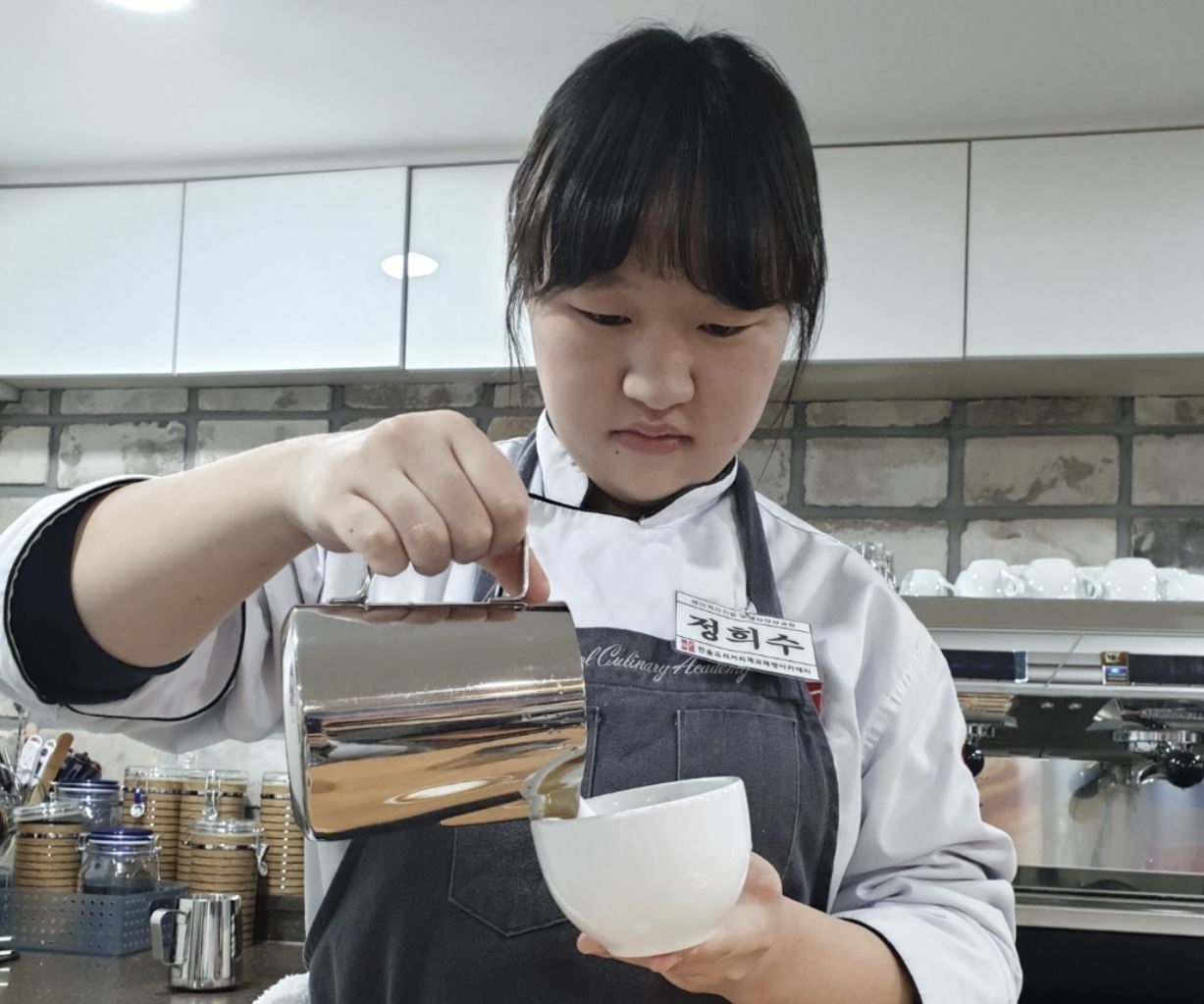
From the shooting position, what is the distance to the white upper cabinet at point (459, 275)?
96.6 inches

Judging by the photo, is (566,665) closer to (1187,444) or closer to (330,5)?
(330,5)

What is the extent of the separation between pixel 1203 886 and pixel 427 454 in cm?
194

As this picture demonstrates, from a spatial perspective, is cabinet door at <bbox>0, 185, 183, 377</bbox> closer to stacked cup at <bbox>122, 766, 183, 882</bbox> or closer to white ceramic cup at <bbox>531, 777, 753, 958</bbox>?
stacked cup at <bbox>122, 766, 183, 882</bbox>

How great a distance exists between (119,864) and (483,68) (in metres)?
1.41

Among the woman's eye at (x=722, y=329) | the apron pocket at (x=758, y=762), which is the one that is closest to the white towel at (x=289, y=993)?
the apron pocket at (x=758, y=762)

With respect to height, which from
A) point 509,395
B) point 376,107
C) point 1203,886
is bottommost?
point 1203,886

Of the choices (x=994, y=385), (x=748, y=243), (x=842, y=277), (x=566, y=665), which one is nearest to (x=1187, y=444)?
(x=994, y=385)

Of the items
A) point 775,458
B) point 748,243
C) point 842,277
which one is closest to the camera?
point 748,243

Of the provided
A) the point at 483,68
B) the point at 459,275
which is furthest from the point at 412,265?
the point at 483,68

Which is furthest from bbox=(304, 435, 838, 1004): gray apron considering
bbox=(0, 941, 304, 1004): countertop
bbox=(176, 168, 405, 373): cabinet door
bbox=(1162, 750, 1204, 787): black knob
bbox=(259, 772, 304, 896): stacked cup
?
bbox=(176, 168, 405, 373): cabinet door

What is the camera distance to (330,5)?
6.52ft

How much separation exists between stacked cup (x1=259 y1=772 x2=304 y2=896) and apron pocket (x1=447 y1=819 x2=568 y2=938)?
1.61 metres

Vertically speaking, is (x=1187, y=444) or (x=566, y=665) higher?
(x=1187, y=444)

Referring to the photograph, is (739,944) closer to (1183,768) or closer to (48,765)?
(1183,768)
